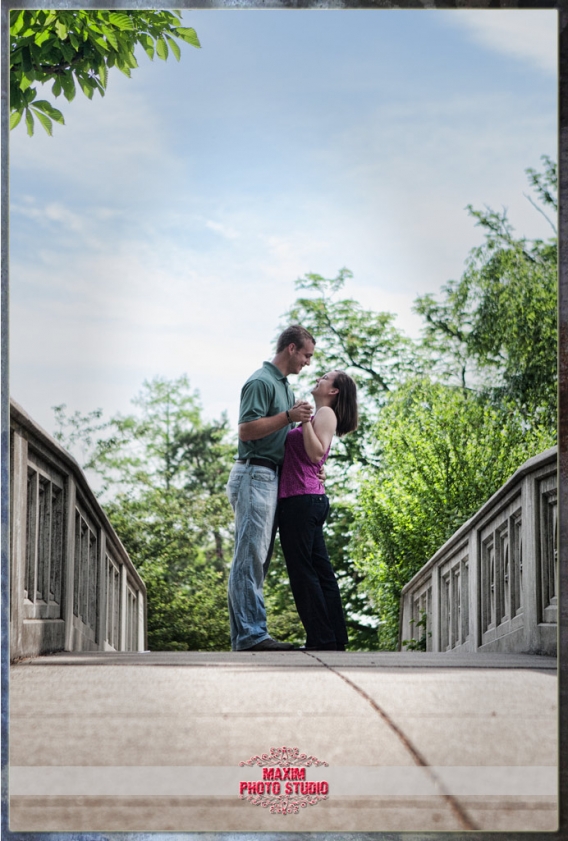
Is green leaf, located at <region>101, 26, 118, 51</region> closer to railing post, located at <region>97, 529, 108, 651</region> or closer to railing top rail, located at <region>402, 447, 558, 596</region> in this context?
railing top rail, located at <region>402, 447, 558, 596</region>

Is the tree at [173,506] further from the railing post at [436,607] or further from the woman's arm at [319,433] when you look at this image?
the railing post at [436,607]

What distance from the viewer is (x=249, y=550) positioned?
380cm

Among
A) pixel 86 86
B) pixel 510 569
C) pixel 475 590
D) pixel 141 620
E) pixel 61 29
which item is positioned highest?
pixel 61 29

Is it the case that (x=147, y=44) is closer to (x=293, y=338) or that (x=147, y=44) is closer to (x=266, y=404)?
(x=293, y=338)

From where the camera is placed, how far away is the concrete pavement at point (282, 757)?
192 centimetres

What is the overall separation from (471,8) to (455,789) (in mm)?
1750

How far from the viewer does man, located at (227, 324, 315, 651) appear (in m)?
3.75

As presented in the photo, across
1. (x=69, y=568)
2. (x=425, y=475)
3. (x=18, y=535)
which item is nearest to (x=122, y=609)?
(x=425, y=475)

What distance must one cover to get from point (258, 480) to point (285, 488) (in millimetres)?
164

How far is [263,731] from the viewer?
2.10 m

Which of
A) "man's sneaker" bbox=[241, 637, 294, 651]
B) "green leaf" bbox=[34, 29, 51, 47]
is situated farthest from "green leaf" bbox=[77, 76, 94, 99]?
"man's sneaker" bbox=[241, 637, 294, 651]

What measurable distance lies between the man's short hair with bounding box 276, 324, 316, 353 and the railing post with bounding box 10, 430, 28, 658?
1072 millimetres

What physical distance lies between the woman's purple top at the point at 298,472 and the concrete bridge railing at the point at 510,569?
79 centimetres

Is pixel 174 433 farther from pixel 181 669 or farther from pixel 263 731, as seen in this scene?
pixel 263 731
